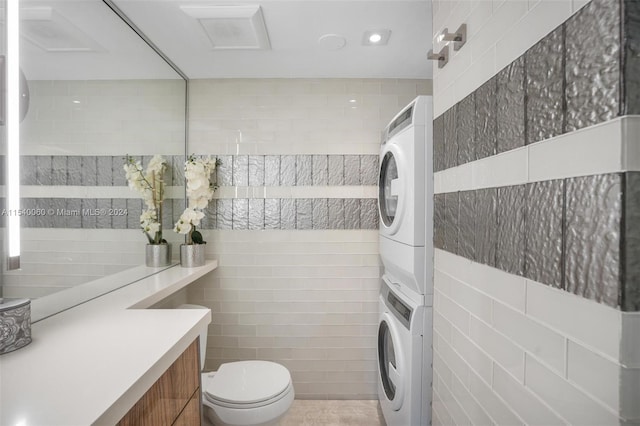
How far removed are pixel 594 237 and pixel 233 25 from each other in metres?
1.82

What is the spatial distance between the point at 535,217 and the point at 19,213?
5.38 ft

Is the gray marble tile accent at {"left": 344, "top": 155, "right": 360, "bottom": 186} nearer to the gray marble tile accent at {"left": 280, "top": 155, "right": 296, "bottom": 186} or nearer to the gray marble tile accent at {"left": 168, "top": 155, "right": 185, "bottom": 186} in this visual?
the gray marble tile accent at {"left": 280, "top": 155, "right": 296, "bottom": 186}

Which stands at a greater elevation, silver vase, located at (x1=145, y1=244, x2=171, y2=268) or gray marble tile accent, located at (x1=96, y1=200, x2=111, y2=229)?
gray marble tile accent, located at (x1=96, y1=200, x2=111, y2=229)

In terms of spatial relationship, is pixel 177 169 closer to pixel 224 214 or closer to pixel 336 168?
pixel 224 214

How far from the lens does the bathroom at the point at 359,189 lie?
1.93 feet

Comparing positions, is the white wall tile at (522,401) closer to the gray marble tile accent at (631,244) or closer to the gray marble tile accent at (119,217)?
the gray marble tile accent at (631,244)

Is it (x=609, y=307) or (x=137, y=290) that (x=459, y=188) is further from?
(x=137, y=290)

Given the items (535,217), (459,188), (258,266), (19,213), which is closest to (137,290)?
(19,213)

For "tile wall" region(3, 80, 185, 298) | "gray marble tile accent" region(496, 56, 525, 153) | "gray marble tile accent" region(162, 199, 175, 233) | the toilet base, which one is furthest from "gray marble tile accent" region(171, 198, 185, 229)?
"gray marble tile accent" region(496, 56, 525, 153)

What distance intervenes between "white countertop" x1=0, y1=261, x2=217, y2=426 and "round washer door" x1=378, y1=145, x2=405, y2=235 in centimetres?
103

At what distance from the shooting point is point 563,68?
66 cm

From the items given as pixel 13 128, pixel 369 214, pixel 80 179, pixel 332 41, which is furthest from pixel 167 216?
pixel 332 41

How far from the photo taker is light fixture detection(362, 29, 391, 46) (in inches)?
68.5

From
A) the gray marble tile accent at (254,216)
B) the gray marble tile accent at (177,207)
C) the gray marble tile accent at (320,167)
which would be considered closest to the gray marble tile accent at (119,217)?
the gray marble tile accent at (177,207)
